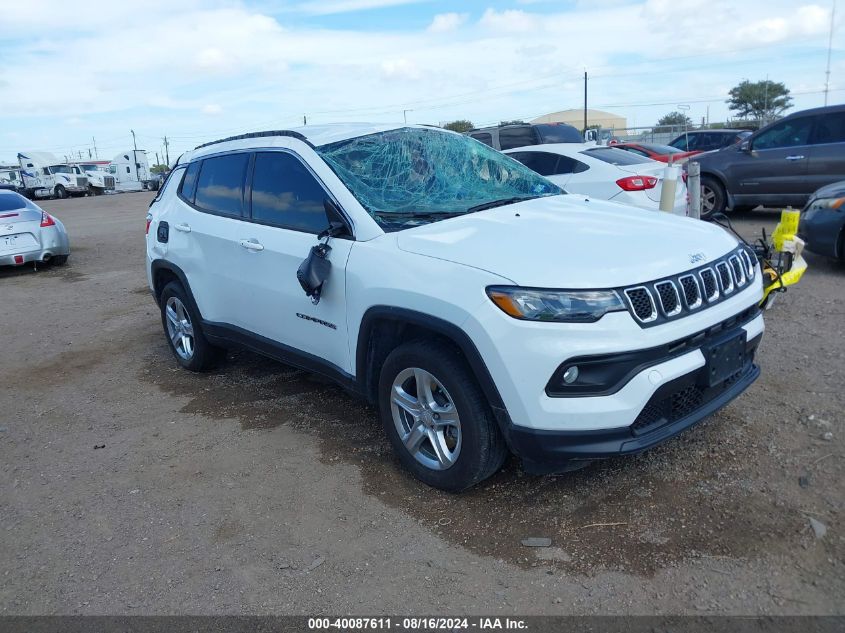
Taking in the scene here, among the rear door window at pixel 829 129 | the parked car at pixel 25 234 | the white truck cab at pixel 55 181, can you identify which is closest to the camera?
the rear door window at pixel 829 129

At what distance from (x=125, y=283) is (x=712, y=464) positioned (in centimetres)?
875

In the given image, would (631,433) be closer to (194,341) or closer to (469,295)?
(469,295)

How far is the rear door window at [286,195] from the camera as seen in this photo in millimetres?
4012

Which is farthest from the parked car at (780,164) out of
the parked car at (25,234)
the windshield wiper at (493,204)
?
the parked car at (25,234)

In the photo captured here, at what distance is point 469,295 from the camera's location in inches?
120

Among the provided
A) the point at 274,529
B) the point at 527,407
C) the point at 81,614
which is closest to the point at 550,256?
the point at 527,407

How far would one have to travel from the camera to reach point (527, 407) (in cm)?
294

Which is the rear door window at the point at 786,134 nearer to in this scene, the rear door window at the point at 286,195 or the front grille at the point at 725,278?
the front grille at the point at 725,278

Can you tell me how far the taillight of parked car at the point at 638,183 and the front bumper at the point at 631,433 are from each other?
570cm

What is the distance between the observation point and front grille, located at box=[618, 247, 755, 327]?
2.95 metres

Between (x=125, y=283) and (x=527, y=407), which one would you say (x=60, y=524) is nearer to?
(x=527, y=407)

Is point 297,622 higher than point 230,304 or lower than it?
lower

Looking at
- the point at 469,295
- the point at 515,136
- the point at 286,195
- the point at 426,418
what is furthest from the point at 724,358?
the point at 515,136

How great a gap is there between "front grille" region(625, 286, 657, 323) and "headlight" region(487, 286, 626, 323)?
0.21ft
